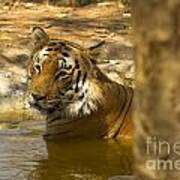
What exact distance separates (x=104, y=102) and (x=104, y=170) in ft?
2.13

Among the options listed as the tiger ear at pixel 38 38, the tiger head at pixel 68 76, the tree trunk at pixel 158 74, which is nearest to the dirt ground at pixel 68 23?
the tiger ear at pixel 38 38

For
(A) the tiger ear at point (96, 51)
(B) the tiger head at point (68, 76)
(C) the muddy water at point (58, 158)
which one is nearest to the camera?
(C) the muddy water at point (58, 158)

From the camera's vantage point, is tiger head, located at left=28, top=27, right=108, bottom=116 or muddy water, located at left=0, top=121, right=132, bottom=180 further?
tiger head, located at left=28, top=27, right=108, bottom=116

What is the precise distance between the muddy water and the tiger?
3.4 inches

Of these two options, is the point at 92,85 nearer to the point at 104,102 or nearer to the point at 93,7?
the point at 104,102

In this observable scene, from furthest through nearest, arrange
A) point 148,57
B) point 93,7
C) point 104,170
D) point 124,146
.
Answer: point 93,7 → point 124,146 → point 104,170 → point 148,57

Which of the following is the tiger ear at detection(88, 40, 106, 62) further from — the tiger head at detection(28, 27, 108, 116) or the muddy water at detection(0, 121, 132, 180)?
the muddy water at detection(0, 121, 132, 180)

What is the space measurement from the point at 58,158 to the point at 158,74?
131 inches

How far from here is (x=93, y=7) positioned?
1226 centimetres

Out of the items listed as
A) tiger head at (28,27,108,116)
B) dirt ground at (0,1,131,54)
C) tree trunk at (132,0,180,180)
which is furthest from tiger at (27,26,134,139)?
tree trunk at (132,0,180,180)

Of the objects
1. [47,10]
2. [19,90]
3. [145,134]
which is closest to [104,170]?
[19,90]

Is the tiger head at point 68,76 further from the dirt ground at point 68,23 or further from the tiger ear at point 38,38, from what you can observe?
the dirt ground at point 68,23

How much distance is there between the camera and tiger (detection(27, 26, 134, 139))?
14.7 feet

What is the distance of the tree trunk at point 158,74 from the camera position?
3.10ft
